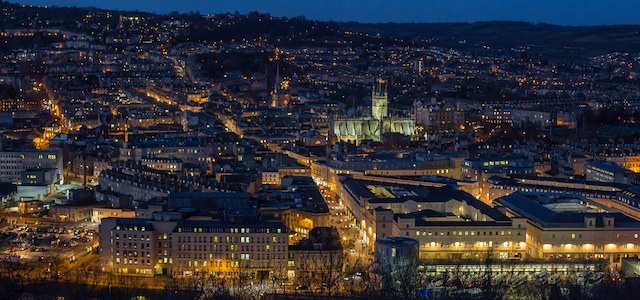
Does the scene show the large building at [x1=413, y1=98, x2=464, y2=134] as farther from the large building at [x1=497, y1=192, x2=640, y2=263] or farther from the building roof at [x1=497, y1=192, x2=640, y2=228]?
the large building at [x1=497, y1=192, x2=640, y2=263]

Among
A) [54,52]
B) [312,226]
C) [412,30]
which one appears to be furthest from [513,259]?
[412,30]

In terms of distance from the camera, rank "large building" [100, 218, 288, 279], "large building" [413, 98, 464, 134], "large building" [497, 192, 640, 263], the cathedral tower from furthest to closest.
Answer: "large building" [413, 98, 464, 134] → the cathedral tower → "large building" [497, 192, 640, 263] → "large building" [100, 218, 288, 279]

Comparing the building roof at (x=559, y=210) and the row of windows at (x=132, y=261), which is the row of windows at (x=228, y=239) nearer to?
the row of windows at (x=132, y=261)

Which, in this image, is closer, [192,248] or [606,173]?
[192,248]

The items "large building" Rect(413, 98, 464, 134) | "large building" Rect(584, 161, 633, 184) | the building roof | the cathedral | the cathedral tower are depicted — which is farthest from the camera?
"large building" Rect(413, 98, 464, 134)

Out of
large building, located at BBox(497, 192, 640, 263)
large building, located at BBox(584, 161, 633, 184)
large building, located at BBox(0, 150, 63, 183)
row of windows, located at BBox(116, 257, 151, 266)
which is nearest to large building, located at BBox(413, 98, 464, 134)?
large building, located at BBox(584, 161, 633, 184)

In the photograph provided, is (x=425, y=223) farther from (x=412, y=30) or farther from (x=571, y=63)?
(x=412, y=30)

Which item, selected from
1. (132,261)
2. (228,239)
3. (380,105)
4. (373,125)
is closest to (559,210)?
(228,239)

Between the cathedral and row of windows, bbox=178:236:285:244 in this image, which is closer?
row of windows, bbox=178:236:285:244

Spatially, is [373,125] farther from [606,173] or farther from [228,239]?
[228,239]
